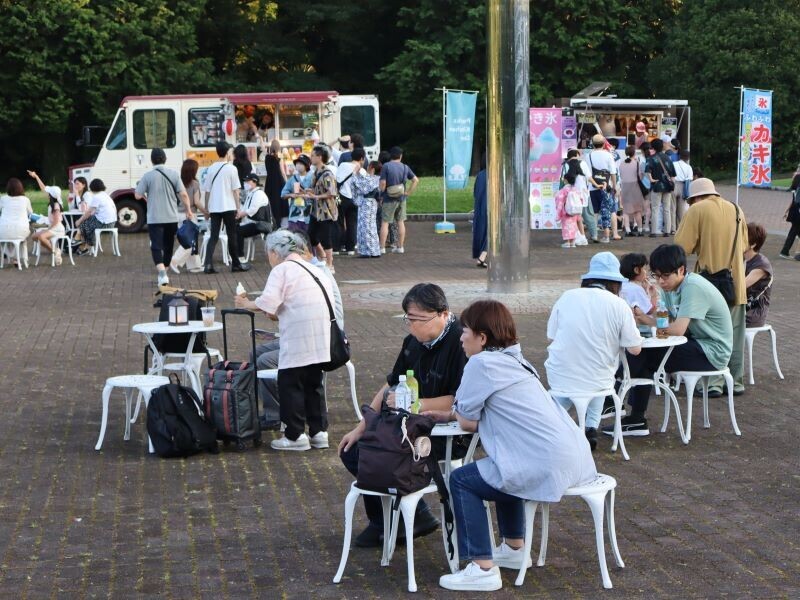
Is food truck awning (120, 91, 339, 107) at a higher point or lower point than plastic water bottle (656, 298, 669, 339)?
higher

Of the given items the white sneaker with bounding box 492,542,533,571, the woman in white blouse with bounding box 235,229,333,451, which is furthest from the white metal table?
the white sneaker with bounding box 492,542,533,571

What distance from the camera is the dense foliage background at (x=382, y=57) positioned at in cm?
4500

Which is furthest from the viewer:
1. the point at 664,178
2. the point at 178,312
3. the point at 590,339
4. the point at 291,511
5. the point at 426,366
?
the point at 664,178

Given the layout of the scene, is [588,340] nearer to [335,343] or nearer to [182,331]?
[335,343]

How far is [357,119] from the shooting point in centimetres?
2780

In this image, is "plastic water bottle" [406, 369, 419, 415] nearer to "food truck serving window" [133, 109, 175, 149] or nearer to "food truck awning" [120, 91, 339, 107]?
"food truck awning" [120, 91, 339, 107]

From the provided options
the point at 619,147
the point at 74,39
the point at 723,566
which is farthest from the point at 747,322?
the point at 74,39

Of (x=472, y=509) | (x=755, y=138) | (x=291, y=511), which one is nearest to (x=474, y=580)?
(x=472, y=509)

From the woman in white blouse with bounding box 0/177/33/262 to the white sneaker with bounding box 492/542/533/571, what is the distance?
15491 millimetres

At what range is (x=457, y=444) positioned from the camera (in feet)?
20.5

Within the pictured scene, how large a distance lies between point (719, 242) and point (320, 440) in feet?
11.4

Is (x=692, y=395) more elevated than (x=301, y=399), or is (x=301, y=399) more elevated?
(x=301, y=399)

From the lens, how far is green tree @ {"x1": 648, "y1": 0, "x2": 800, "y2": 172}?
4428 centimetres

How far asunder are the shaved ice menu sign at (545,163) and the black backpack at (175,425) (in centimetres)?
1619
